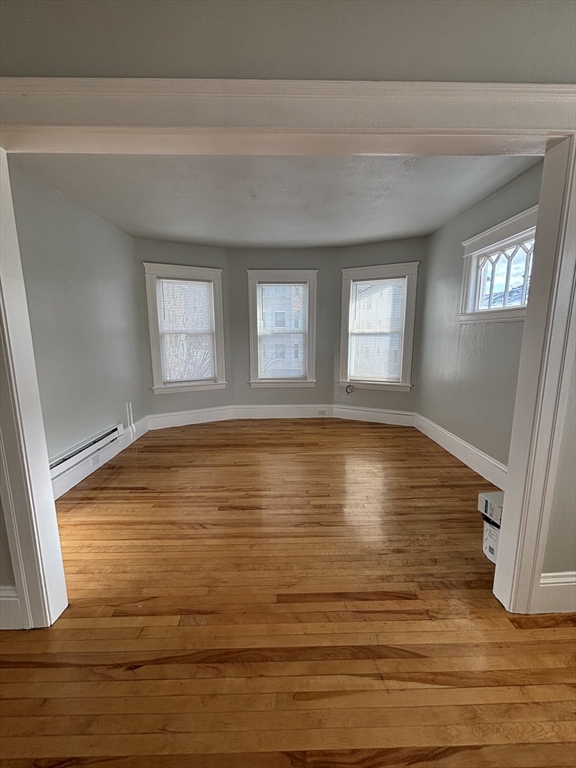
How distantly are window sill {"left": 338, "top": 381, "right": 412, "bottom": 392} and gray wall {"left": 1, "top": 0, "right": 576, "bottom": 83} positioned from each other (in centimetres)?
345

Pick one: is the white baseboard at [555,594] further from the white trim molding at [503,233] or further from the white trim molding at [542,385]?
the white trim molding at [503,233]

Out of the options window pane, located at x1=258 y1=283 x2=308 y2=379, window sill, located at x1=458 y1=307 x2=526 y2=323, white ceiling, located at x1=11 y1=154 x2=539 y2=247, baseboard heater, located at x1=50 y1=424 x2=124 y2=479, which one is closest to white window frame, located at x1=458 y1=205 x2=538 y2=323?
window sill, located at x1=458 y1=307 x2=526 y2=323

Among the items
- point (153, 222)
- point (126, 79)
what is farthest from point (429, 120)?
point (153, 222)

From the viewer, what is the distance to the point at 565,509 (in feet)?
4.49

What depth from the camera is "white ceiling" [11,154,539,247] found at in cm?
212

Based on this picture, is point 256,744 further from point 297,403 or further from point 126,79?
point 297,403

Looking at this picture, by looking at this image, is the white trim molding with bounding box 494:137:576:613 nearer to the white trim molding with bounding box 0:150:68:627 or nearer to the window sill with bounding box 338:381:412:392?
the white trim molding with bounding box 0:150:68:627

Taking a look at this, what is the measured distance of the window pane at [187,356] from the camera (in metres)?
4.26

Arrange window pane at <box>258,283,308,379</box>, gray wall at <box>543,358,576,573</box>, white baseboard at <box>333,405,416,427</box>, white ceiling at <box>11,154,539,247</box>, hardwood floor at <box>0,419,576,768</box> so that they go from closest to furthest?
hardwood floor at <box>0,419,576,768</box> → gray wall at <box>543,358,576,573</box> → white ceiling at <box>11,154,539,247</box> → white baseboard at <box>333,405,416,427</box> → window pane at <box>258,283,308,379</box>

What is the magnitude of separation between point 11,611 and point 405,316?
4467 mm

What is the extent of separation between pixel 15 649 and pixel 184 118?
2.26 meters

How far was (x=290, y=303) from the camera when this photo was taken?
181 inches

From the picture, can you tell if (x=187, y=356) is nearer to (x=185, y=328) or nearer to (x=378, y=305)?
(x=185, y=328)

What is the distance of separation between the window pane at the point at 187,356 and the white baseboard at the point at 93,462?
79cm
